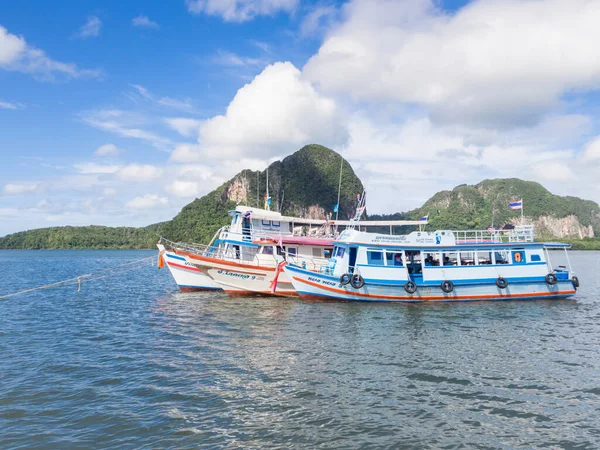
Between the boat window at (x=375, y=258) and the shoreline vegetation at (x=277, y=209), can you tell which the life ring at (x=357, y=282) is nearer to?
the boat window at (x=375, y=258)

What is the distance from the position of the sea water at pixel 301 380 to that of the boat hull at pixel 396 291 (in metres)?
2.57

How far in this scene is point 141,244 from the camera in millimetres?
162125

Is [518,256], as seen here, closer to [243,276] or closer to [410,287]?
[410,287]

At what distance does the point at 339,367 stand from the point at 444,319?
9408 mm

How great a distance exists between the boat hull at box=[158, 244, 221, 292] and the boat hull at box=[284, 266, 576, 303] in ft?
25.1

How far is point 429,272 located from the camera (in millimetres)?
24688

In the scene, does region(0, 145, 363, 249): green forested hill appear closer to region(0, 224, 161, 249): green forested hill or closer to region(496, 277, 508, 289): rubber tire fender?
region(0, 224, 161, 249): green forested hill

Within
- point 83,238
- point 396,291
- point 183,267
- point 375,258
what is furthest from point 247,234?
point 83,238

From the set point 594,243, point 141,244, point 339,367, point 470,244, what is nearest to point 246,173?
point 141,244

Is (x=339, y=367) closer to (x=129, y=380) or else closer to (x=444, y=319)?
(x=129, y=380)

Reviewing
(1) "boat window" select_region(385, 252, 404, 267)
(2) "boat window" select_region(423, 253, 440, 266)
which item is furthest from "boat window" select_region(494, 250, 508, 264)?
(1) "boat window" select_region(385, 252, 404, 267)

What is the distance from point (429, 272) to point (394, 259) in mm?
2252

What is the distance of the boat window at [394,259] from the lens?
24500mm

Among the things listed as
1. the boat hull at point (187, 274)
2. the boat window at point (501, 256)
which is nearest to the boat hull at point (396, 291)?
the boat window at point (501, 256)
